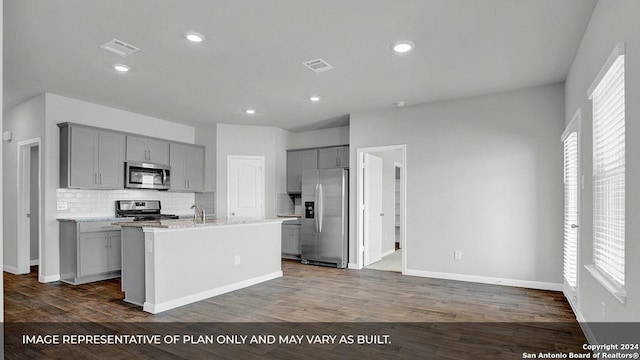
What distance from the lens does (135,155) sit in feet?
19.8

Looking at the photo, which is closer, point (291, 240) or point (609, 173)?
point (609, 173)

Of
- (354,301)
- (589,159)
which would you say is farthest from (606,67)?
(354,301)

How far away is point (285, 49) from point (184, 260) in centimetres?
249

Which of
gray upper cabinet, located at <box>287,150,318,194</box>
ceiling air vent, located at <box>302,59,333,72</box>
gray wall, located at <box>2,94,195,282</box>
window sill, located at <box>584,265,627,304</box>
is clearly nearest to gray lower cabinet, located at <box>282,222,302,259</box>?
gray upper cabinet, located at <box>287,150,318,194</box>

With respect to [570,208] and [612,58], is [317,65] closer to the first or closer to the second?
[612,58]

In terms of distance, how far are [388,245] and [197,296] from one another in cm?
456

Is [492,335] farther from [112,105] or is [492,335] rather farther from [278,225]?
[112,105]

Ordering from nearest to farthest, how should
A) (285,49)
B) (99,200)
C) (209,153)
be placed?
(285,49) → (99,200) → (209,153)

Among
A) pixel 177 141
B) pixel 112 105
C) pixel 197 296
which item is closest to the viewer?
pixel 197 296

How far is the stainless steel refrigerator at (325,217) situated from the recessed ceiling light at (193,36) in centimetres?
350

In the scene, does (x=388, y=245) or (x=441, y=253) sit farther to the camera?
(x=388, y=245)

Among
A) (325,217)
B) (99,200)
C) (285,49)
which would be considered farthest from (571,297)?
(99,200)

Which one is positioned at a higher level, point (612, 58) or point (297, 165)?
point (612, 58)

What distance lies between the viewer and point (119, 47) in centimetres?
358
